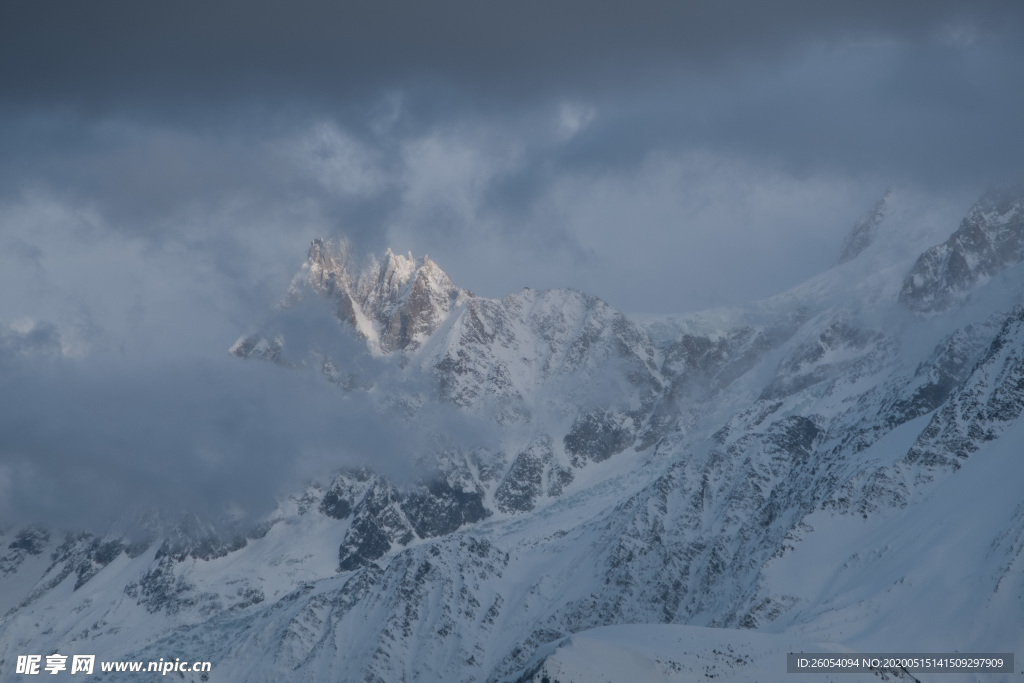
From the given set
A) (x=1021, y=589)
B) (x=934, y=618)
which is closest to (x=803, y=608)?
(x=934, y=618)

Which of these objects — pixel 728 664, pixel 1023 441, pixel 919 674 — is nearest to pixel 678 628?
pixel 728 664

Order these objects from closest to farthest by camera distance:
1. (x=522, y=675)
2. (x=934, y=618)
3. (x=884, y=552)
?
(x=522, y=675)
(x=934, y=618)
(x=884, y=552)

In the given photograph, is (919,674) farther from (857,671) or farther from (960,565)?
(960,565)

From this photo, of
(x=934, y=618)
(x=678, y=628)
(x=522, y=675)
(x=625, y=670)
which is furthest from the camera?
(x=934, y=618)

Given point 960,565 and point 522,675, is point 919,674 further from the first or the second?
point 522,675

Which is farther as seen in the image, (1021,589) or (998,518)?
(998,518)

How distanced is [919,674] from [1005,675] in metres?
10.6

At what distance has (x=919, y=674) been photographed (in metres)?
145

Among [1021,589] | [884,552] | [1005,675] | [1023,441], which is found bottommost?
[1005,675]

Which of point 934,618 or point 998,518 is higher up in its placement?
point 998,518

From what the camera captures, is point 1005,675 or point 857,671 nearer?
point 857,671

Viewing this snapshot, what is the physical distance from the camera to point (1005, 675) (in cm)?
14538

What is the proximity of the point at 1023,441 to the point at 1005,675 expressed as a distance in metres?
62.4

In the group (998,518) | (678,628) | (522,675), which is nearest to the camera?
(522,675)
